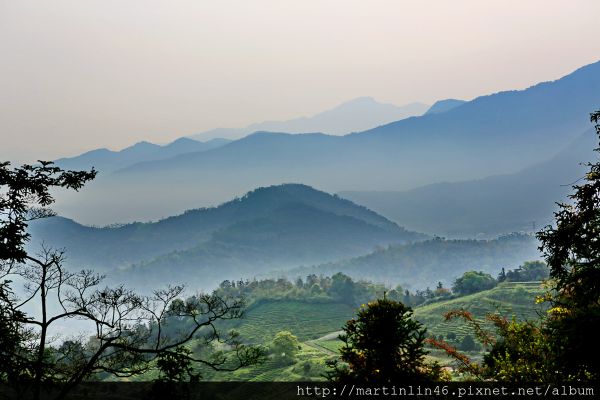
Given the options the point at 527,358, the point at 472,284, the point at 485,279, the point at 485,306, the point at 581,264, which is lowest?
the point at 485,306

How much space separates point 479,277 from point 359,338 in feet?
452

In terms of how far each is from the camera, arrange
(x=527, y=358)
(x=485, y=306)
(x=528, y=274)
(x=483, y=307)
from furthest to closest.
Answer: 1. (x=528, y=274)
2. (x=485, y=306)
3. (x=483, y=307)
4. (x=527, y=358)

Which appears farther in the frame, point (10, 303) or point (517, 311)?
point (517, 311)

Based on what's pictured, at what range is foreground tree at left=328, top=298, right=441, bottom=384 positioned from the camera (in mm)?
16812

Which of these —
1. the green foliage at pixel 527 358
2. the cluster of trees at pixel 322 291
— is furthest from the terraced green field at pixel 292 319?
the green foliage at pixel 527 358

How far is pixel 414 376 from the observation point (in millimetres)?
16859

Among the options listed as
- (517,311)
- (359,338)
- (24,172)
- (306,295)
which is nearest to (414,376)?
(359,338)

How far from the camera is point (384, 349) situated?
17.0 m

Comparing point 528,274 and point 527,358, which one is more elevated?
point 528,274

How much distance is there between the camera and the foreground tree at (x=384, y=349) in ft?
55.2

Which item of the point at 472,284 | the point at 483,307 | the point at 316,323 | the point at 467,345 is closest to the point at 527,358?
the point at 467,345

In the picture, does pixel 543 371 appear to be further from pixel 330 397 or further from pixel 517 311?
pixel 517 311

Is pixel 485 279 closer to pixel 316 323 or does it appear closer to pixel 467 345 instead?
pixel 316 323

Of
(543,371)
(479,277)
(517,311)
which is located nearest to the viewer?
(543,371)
